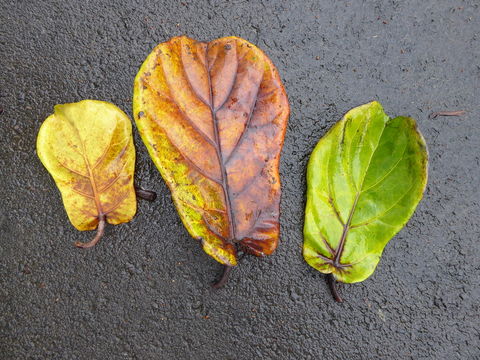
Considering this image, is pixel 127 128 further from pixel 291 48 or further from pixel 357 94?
pixel 357 94

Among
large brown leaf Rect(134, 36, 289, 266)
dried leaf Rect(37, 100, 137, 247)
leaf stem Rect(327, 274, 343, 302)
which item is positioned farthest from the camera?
leaf stem Rect(327, 274, 343, 302)

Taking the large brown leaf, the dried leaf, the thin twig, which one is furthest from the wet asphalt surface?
the large brown leaf

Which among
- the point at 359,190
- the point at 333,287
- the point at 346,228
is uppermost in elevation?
the point at 359,190

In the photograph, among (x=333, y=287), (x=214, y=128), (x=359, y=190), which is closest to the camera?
(x=214, y=128)

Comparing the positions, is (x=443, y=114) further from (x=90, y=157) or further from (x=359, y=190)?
(x=90, y=157)

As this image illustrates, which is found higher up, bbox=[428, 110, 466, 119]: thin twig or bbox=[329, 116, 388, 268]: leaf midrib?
bbox=[428, 110, 466, 119]: thin twig

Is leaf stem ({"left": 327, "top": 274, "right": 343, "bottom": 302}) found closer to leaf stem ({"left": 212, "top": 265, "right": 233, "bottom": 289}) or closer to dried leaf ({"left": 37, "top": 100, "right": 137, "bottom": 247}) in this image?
leaf stem ({"left": 212, "top": 265, "right": 233, "bottom": 289})

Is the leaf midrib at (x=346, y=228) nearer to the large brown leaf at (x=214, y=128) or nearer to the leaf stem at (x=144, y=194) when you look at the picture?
the large brown leaf at (x=214, y=128)

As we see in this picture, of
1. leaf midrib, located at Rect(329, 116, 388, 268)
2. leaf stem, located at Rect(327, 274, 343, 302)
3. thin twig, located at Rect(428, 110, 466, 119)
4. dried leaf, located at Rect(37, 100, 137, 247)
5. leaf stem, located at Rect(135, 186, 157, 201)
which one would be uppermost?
dried leaf, located at Rect(37, 100, 137, 247)

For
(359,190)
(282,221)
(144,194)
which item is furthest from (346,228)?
(144,194)
